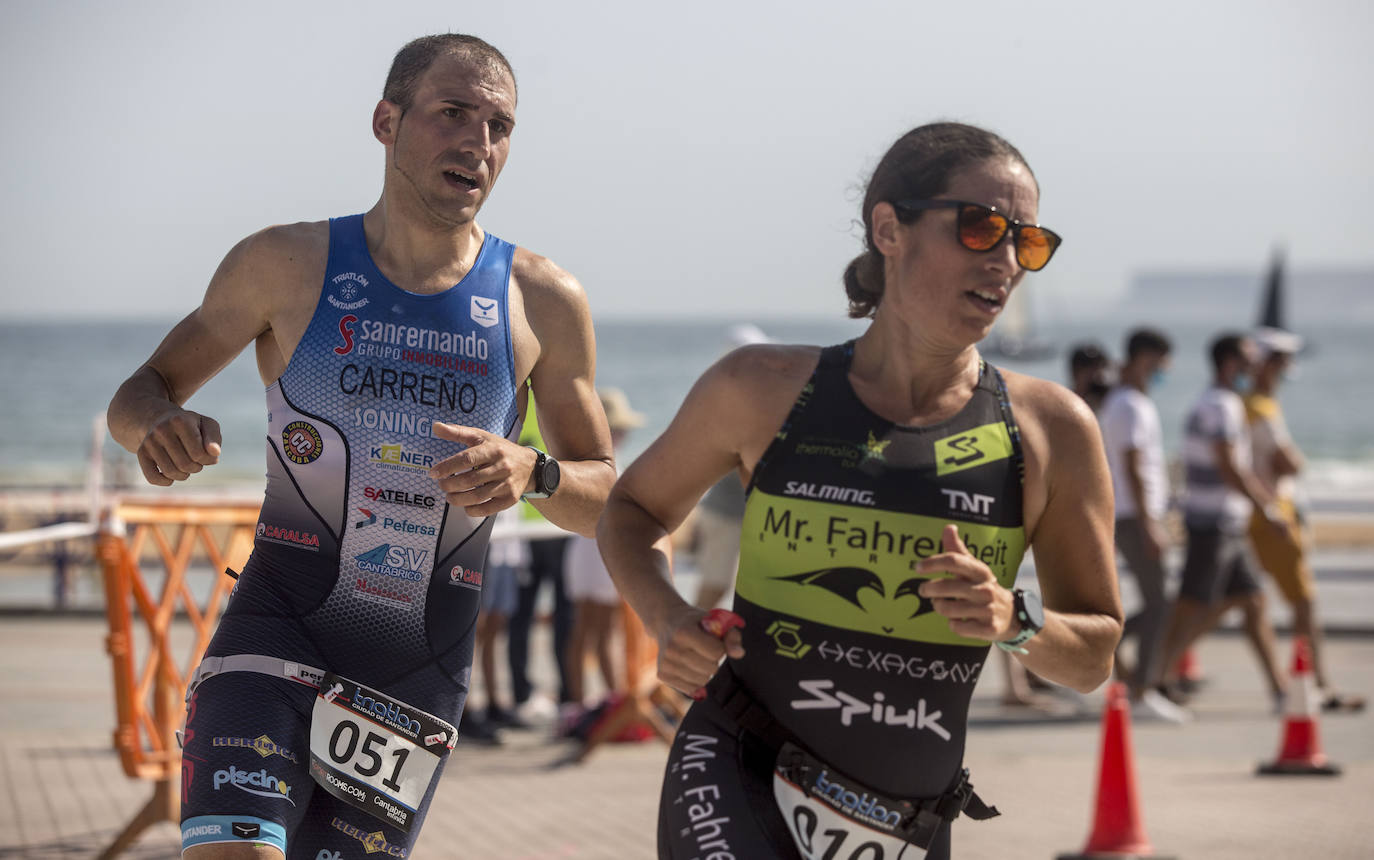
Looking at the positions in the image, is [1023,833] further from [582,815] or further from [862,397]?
[862,397]

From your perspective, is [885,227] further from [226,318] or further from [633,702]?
[633,702]

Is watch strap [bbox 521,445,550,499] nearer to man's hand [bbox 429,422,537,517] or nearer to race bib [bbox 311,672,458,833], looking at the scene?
man's hand [bbox 429,422,537,517]

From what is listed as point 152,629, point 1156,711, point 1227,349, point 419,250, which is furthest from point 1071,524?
point 1227,349

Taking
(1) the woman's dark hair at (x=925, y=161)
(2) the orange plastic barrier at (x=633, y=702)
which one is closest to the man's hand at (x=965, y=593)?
(1) the woman's dark hair at (x=925, y=161)

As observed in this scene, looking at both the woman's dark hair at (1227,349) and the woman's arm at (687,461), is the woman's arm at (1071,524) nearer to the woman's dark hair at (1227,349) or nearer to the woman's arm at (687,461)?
the woman's arm at (687,461)

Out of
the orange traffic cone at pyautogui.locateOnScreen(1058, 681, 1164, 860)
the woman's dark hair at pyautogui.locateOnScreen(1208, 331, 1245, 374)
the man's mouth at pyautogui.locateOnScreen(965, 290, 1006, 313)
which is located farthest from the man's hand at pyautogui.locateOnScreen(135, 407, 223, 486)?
the woman's dark hair at pyautogui.locateOnScreen(1208, 331, 1245, 374)

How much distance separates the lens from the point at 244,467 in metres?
45.7

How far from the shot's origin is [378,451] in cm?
341

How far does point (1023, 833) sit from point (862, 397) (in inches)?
182

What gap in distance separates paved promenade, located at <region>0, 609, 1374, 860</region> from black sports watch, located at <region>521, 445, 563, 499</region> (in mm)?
3512

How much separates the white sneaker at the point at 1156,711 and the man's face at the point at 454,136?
7672mm

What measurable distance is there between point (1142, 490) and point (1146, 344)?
937 millimetres

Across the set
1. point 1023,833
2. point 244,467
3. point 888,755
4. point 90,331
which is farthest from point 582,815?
point 90,331

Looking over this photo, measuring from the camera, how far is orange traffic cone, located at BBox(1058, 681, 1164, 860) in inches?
259
